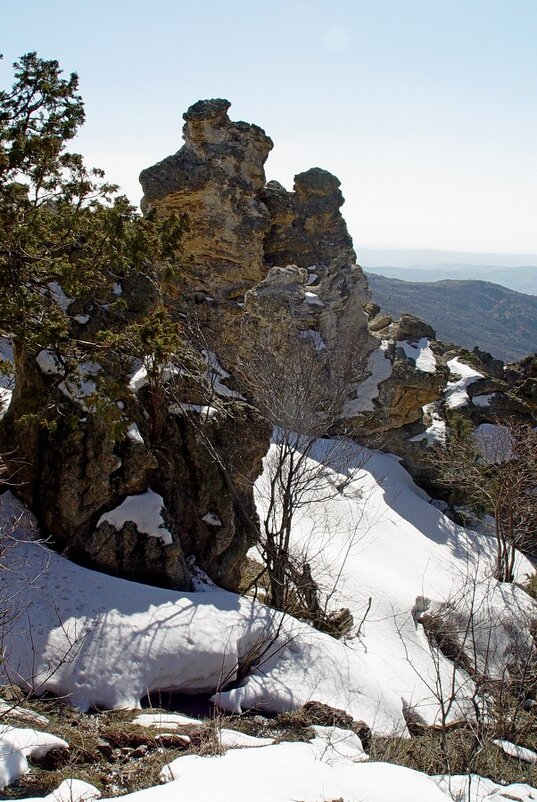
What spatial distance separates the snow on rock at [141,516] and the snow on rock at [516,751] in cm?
565

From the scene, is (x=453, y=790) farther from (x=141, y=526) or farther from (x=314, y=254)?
(x=314, y=254)

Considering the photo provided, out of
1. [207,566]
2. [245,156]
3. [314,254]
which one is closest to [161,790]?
[207,566]

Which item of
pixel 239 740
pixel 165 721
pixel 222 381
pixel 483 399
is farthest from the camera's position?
pixel 483 399

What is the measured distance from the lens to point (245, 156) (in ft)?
77.6

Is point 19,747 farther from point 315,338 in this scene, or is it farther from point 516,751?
point 315,338

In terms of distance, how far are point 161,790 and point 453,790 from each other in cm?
342

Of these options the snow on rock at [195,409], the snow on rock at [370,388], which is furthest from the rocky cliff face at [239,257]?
the snow on rock at [195,409]

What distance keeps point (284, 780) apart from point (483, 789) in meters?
2.98

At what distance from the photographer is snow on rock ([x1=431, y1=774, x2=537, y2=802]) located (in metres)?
5.53

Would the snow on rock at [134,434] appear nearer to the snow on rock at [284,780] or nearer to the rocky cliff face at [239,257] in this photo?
the snow on rock at [284,780]

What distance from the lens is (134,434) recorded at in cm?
912

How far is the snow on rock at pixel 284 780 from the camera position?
3.96 m

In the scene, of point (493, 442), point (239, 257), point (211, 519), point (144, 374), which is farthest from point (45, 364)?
point (493, 442)

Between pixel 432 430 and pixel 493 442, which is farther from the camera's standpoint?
pixel 432 430
